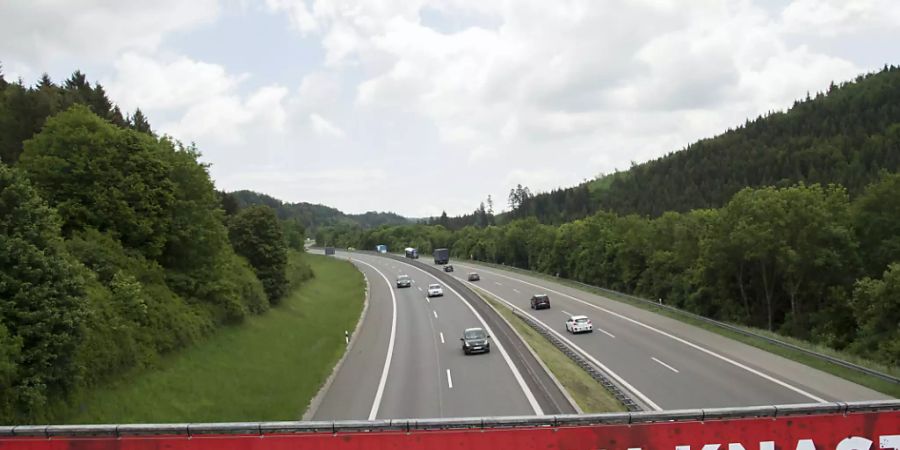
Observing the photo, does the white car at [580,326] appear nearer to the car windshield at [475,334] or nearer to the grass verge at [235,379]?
the car windshield at [475,334]

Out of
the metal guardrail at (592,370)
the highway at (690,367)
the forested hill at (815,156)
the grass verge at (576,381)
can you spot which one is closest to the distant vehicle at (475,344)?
the grass verge at (576,381)

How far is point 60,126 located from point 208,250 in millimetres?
9212

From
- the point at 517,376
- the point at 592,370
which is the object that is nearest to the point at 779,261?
the point at 592,370

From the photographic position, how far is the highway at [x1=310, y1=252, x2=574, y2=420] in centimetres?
2269

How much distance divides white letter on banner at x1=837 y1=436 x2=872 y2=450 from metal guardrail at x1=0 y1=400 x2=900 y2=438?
40 centimetres

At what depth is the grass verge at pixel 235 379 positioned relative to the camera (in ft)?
66.7

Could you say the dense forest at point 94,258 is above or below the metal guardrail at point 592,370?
above

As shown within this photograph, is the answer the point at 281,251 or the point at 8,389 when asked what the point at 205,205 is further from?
the point at 8,389

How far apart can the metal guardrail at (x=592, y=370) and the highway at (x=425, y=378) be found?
104 inches

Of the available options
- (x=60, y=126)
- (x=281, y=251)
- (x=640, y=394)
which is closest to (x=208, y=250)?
(x=60, y=126)

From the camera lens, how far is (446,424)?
10.1 m

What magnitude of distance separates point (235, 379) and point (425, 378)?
8078mm

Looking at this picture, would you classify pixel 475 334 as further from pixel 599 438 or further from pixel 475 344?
pixel 599 438

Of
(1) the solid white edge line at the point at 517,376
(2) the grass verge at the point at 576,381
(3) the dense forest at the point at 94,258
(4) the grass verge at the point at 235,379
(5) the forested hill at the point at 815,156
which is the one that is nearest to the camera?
(3) the dense forest at the point at 94,258
